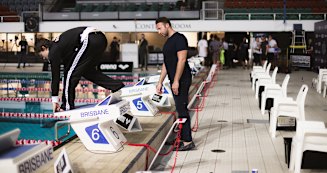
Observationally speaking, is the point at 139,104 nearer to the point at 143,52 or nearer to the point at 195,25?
the point at 143,52

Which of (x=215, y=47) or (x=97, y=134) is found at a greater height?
(x=215, y=47)

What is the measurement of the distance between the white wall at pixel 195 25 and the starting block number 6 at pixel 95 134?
17741mm

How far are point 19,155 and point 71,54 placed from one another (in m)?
2.82

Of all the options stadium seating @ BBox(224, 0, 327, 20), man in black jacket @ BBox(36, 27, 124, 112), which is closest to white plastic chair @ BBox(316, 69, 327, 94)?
man in black jacket @ BBox(36, 27, 124, 112)

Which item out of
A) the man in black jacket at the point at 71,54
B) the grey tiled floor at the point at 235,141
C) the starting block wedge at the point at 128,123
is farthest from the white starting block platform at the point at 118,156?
the man in black jacket at the point at 71,54

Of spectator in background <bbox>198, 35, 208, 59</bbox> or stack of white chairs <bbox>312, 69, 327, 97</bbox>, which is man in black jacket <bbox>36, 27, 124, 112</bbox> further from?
spectator in background <bbox>198, 35, 208, 59</bbox>

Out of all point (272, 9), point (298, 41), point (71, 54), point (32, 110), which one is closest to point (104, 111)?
point (71, 54)

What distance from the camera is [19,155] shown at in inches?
95.2

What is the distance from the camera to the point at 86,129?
177 inches

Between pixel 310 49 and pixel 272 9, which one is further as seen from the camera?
pixel 272 9

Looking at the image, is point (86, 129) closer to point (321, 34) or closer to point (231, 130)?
point (231, 130)

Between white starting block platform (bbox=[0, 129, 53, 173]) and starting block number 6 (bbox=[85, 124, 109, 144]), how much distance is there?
5.73ft

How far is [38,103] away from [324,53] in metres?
10.3

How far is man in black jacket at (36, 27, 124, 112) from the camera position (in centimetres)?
489
